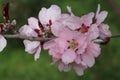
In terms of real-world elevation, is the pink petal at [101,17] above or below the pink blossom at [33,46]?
above

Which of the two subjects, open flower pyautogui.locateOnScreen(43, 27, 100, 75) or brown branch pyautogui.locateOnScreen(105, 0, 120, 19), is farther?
brown branch pyautogui.locateOnScreen(105, 0, 120, 19)

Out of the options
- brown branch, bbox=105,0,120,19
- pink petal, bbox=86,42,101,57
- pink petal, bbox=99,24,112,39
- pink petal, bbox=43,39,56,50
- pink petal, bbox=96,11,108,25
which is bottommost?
brown branch, bbox=105,0,120,19

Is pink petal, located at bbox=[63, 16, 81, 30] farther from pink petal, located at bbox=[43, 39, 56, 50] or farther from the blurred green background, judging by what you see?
the blurred green background

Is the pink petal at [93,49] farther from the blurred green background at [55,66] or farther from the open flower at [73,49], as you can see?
the blurred green background at [55,66]

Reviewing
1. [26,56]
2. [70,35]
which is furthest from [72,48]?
[26,56]

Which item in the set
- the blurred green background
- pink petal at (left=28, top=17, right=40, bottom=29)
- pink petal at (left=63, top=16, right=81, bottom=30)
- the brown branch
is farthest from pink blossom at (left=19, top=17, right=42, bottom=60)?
the brown branch

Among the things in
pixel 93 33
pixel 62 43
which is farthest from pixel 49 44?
pixel 93 33

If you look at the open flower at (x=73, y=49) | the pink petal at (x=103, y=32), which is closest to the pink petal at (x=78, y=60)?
the open flower at (x=73, y=49)

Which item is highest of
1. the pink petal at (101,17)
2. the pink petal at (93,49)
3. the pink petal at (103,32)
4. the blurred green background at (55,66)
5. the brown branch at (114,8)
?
the pink petal at (101,17)

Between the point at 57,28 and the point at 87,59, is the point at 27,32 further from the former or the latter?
the point at 87,59
